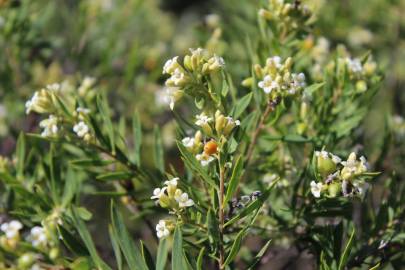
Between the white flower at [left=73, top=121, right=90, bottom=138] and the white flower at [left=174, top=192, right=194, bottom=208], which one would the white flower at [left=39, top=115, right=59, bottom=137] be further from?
the white flower at [left=174, top=192, right=194, bottom=208]

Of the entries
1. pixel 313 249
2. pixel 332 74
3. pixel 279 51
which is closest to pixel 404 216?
pixel 313 249

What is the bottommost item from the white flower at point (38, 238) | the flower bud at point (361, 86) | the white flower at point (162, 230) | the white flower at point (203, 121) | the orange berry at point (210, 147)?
the white flower at point (162, 230)

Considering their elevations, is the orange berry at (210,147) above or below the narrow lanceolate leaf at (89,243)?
above

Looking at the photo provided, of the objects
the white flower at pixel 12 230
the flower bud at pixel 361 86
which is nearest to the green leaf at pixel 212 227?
the white flower at pixel 12 230

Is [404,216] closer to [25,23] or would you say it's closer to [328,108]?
[328,108]

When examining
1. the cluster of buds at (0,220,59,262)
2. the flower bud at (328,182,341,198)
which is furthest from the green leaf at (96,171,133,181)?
the flower bud at (328,182,341,198)

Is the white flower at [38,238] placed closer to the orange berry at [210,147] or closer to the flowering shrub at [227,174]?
the flowering shrub at [227,174]
